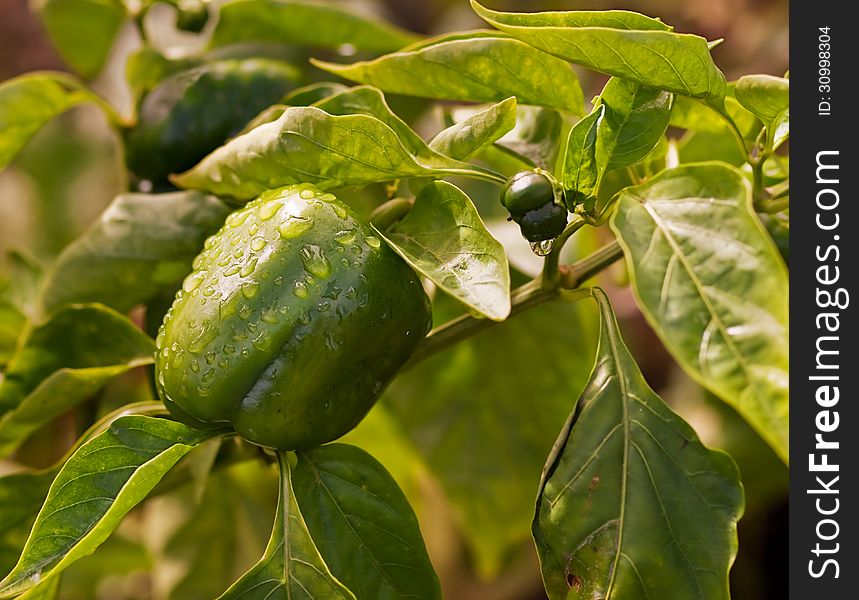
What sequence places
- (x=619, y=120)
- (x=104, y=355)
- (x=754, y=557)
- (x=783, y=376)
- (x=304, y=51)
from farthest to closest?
(x=754, y=557) < (x=304, y=51) < (x=104, y=355) < (x=619, y=120) < (x=783, y=376)

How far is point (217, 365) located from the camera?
22.0 inches

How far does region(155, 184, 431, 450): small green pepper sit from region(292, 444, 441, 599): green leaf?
0.04 metres

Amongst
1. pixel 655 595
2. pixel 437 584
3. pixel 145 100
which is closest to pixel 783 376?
pixel 655 595

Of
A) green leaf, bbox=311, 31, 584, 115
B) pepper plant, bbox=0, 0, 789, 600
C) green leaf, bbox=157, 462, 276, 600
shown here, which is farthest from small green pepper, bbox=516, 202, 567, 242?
green leaf, bbox=157, 462, 276, 600

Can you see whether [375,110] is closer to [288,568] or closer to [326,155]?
[326,155]

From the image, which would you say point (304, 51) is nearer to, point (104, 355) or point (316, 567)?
point (104, 355)

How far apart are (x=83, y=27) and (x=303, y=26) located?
0.88 feet

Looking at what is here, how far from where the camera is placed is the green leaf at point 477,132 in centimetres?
57

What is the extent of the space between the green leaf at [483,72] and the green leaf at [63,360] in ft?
0.86

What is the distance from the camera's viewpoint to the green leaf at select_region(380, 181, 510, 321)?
1.66ft

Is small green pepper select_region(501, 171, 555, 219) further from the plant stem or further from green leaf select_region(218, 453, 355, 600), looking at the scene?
green leaf select_region(218, 453, 355, 600)

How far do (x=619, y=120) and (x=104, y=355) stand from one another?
422mm
